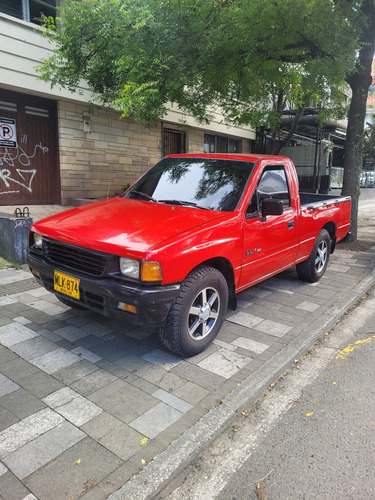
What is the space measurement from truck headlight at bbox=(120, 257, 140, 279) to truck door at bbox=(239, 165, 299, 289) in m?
1.35

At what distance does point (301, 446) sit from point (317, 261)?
149 inches

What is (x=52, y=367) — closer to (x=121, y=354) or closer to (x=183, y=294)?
(x=121, y=354)

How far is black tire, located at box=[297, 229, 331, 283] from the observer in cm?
567

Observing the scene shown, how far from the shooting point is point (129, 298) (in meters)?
2.98

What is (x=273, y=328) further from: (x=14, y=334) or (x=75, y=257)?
(x=14, y=334)

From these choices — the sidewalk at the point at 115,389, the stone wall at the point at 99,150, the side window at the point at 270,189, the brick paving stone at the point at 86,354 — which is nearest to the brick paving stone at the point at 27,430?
the sidewalk at the point at 115,389

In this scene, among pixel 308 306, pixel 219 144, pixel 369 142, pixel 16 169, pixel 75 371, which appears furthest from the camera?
pixel 369 142

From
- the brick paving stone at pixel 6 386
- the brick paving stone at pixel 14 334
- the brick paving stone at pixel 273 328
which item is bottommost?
the brick paving stone at pixel 6 386

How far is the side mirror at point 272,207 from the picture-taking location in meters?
3.93

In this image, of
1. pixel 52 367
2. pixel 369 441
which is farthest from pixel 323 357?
pixel 52 367

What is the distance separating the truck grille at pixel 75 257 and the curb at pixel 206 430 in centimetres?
144

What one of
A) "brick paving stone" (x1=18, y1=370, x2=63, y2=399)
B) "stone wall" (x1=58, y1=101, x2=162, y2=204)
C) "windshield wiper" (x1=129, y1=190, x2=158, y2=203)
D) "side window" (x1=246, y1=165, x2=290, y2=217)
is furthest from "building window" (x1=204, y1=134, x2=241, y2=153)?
"brick paving stone" (x1=18, y1=370, x2=63, y2=399)

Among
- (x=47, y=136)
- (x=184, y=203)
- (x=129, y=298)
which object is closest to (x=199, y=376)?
(x=129, y=298)

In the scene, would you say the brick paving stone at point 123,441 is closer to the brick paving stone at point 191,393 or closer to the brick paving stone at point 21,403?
the brick paving stone at point 191,393
